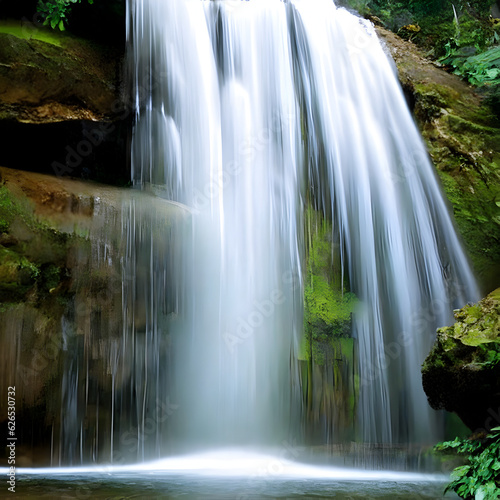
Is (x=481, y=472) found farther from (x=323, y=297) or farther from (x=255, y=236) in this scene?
(x=255, y=236)

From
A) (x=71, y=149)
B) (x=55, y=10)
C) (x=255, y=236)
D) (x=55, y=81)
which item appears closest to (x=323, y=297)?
(x=255, y=236)

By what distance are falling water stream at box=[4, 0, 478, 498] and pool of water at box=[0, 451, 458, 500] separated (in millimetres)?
245

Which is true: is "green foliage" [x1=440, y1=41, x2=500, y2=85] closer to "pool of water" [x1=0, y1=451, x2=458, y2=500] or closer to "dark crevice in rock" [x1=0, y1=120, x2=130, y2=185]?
"dark crevice in rock" [x1=0, y1=120, x2=130, y2=185]

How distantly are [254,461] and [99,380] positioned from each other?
2142 mm

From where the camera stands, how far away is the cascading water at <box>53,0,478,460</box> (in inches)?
256

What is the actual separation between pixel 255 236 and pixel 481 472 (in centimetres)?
425

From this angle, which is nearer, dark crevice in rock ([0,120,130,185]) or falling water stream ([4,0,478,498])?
falling water stream ([4,0,478,498])

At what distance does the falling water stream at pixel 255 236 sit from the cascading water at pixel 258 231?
2 cm

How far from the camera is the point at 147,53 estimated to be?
307 inches

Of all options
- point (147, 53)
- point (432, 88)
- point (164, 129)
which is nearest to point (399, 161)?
point (432, 88)

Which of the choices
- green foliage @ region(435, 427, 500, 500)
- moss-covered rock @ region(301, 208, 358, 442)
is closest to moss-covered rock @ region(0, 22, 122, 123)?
moss-covered rock @ region(301, 208, 358, 442)

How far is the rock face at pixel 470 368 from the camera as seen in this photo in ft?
15.6

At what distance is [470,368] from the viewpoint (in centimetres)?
482

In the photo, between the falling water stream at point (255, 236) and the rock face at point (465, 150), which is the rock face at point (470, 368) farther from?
the rock face at point (465, 150)
